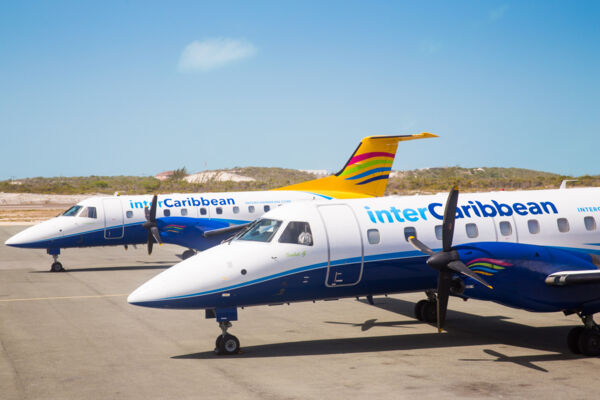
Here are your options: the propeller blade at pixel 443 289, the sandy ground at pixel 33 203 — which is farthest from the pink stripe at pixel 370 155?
the sandy ground at pixel 33 203

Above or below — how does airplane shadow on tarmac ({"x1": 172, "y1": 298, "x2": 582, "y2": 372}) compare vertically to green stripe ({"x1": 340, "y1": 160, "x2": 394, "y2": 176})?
below

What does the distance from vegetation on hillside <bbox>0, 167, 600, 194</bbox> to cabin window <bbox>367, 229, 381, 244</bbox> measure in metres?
75.8

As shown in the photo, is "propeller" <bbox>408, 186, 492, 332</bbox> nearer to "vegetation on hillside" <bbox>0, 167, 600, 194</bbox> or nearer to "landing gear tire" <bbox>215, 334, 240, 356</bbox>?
"landing gear tire" <bbox>215, 334, 240, 356</bbox>

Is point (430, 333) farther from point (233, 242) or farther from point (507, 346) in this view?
point (233, 242)

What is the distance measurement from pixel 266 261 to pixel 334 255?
1.46m

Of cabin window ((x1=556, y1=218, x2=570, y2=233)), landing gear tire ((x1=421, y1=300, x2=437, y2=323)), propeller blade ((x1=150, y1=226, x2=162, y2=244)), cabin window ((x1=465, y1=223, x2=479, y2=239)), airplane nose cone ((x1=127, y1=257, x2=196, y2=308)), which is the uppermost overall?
cabin window ((x1=556, y1=218, x2=570, y2=233))

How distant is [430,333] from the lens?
A: 1514cm

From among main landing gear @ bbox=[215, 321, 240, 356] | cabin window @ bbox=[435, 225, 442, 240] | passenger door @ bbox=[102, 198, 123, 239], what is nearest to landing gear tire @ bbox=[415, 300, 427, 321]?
cabin window @ bbox=[435, 225, 442, 240]

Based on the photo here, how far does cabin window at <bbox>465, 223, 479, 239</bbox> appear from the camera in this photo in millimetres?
14430

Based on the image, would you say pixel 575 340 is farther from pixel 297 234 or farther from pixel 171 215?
pixel 171 215

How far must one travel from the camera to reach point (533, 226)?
14.9m

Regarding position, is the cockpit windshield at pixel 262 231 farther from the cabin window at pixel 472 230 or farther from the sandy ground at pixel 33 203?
the sandy ground at pixel 33 203

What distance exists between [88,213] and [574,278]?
70.3ft

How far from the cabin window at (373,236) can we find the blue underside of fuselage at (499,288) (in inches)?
18.8
